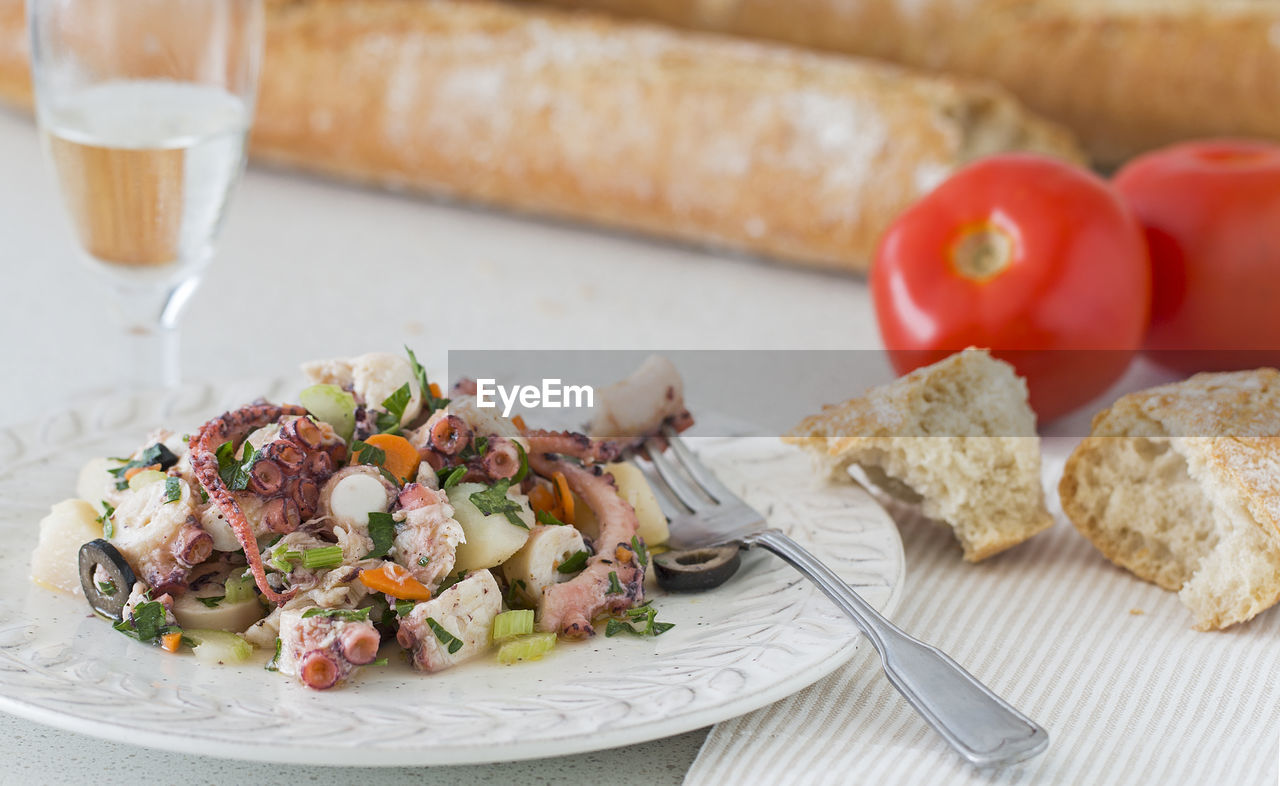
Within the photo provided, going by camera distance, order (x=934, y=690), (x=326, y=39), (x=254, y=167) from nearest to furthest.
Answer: (x=934, y=690)
(x=326, y=39)
(x=254, y=167)

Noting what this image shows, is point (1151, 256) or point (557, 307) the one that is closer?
point (1151, 256)

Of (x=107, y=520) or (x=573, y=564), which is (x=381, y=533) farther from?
(x=107, y=520)

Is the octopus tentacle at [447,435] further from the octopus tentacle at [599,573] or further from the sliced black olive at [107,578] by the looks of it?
the sliced black olive at [107,578]

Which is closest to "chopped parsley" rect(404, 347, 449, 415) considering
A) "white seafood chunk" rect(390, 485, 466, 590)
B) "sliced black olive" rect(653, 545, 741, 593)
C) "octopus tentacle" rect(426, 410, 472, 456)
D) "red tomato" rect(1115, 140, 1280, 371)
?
"octopus tentacle" rect(426, 410, 472, 456)

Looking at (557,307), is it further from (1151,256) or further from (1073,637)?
(1073,637)

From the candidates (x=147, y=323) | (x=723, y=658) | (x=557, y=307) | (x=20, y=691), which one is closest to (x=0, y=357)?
(x=147, y=323)

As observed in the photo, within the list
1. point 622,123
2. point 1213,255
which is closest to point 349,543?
point 1213,255
